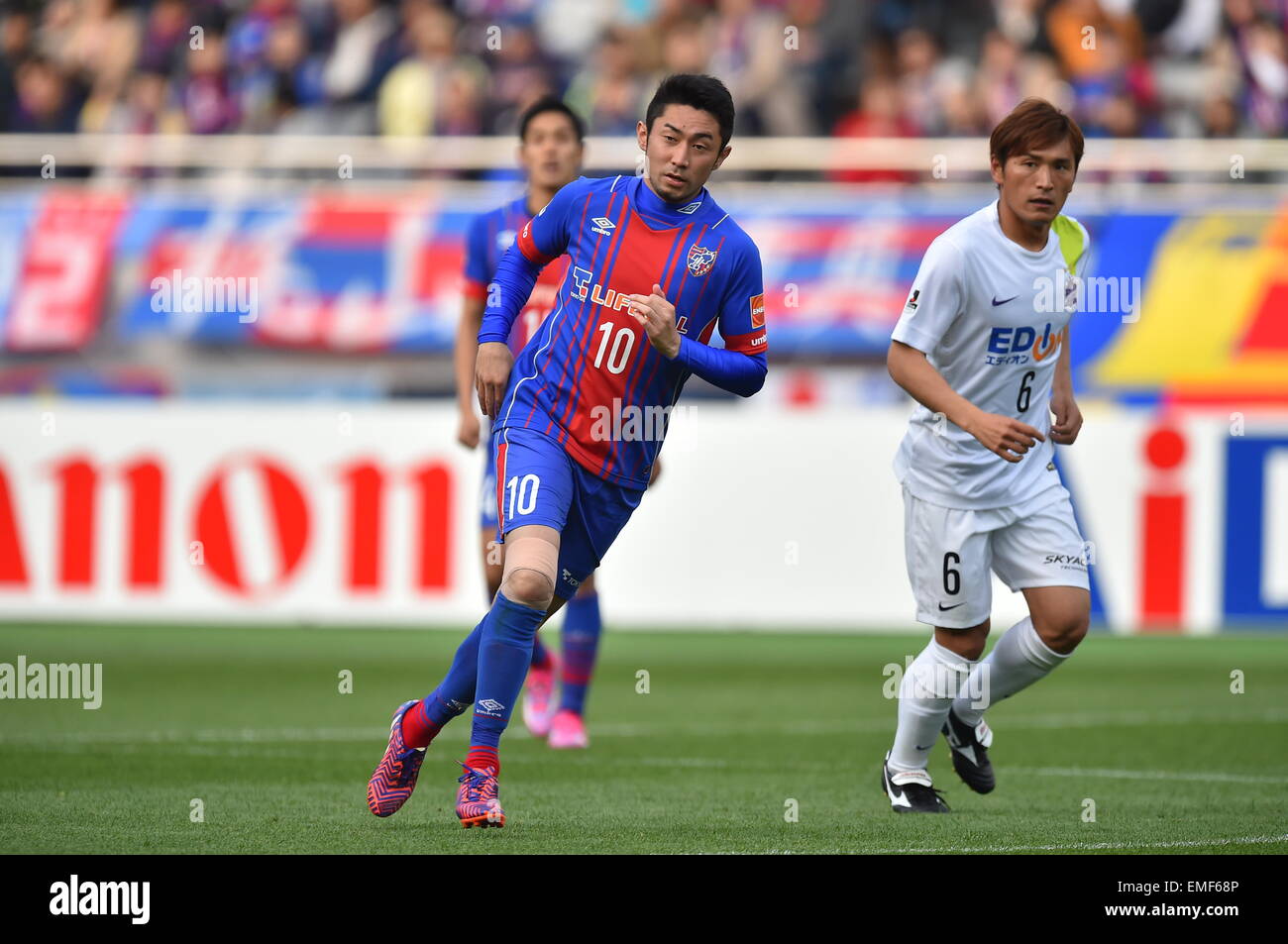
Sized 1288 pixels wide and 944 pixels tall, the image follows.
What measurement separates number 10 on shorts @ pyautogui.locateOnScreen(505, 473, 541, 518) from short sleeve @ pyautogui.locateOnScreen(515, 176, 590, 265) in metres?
0.76

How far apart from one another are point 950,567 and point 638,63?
37.7 ft

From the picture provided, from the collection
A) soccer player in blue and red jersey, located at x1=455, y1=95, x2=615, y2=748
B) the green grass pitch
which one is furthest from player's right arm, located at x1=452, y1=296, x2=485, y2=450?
the green grass pitch

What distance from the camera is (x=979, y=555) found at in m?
6.98

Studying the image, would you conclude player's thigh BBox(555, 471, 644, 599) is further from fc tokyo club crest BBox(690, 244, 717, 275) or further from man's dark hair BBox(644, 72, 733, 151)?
man's dark hair BBox(644, 72, 733, 151)

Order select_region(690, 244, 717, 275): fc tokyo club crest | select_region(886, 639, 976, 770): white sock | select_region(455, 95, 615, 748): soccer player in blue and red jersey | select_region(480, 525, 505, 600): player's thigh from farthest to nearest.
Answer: select_region(455, 95, 615, 748): soccer player in blue and red jersey < select_region(480, 525, 505, 600): player's thigh < select_region(886, 639, 976, 770): white sock < select_region(690, 244, 717, 275): fc tokyo club crest

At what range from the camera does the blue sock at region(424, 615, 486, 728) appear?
257 inches

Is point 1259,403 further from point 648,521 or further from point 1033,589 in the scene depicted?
point 1033,589

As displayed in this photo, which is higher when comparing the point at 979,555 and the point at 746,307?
the point at 746,307

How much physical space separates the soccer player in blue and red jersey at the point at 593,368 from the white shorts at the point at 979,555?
0.90 metres

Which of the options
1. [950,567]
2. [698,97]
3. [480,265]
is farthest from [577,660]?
[698,97]

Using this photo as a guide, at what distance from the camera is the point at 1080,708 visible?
11.1 m

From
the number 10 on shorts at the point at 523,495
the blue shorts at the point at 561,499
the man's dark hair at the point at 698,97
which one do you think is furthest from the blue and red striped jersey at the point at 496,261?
the number 10 on shorts at the point at 523,495

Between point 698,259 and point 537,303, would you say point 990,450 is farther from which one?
point 537,303

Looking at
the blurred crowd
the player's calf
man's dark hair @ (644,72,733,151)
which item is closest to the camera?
man's dark hair @ (644,72,733,151)
